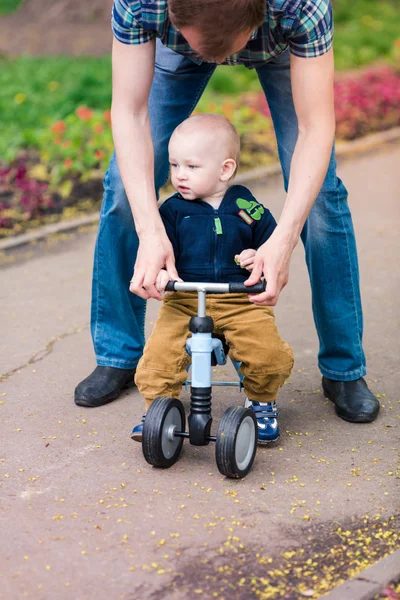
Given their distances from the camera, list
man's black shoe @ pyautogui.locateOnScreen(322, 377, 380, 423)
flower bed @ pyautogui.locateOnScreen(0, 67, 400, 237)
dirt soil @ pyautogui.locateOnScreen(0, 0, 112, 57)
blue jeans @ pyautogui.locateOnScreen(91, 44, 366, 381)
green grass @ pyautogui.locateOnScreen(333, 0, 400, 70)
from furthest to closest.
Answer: dirt soil @ pyautogui.locateOnScreen(0, 0, 112, 57), green grass @ pyautogui.locateOnScreen(333, 0, 400, 70), flower bed @ pyautogui.locateOnScreen(0, 67, 400, 237), man's black shoe @ pyautogui.locateOnScreen(322, 377, 380, 423), blue jeans @ pyautogui.locateOnScreen(91, 44, 366, 381)

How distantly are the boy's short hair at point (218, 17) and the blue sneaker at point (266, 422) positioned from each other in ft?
4.29

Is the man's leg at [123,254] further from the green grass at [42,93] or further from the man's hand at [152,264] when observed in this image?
the green grass at [42,93]

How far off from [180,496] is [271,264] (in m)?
0.79

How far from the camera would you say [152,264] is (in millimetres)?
3092

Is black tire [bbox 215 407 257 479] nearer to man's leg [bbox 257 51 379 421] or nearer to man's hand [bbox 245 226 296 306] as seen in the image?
man's hand [bbox 245 226 296 306]

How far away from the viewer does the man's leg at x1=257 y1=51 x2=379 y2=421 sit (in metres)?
3.46

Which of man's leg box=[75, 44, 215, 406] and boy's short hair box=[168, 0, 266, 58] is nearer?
boy's short hair box=[168, 0, 266, 58]

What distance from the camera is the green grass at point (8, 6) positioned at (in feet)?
48.8

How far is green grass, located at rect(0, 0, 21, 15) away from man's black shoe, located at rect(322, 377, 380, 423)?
1264 centimetres

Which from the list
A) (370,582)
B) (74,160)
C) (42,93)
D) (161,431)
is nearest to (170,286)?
(161,431)

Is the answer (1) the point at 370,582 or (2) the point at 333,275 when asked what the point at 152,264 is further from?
(1) the point at 370,582

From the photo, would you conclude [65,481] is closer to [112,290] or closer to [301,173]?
[112,290]

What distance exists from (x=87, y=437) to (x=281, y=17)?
64.0 inches

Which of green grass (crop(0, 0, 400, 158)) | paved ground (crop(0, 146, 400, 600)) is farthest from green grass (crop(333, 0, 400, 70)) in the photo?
paved ground (crop(0, 146, 400, 600))
